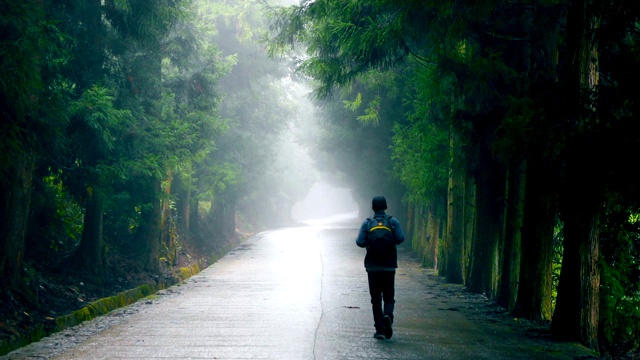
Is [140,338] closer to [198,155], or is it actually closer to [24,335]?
[24,335]

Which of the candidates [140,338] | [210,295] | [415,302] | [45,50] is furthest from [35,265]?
[415,302]

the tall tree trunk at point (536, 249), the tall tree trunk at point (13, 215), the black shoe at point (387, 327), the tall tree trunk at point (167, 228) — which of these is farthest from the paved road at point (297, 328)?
the tall tree trunk at point (167, 228)

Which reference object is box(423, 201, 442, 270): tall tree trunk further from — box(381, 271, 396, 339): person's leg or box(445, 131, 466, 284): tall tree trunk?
box(381, 271, 396, 339): person's leg

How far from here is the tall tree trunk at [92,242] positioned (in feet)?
47.0

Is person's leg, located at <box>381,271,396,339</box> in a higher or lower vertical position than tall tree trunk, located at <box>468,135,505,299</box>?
lower

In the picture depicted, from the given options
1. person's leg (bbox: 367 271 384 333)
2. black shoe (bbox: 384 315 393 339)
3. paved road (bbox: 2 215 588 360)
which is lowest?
paved road (bbox: 2 215 588 360)

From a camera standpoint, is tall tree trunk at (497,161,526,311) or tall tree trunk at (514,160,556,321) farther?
tall tree trunk at (497,161,526,311)

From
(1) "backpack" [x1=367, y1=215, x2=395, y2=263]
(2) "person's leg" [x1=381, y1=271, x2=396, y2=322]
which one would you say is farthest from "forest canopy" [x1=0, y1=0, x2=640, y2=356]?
(2) "person's leg" [x1=381, y1=271, x2=396, y2=322]

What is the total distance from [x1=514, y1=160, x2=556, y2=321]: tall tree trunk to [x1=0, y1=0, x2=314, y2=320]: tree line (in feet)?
25.6

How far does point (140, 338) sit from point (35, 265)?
6160mm

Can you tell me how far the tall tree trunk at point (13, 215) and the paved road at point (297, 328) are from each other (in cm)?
170

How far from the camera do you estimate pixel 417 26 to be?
1031 cm

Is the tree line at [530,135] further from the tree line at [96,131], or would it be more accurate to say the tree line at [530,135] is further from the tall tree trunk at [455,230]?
the tree line at [96,131]

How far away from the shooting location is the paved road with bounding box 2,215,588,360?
24.7ft
